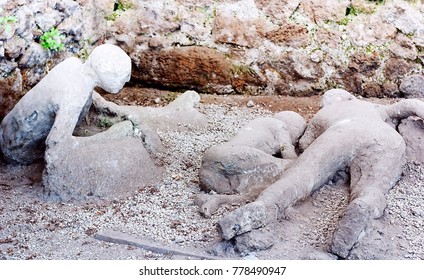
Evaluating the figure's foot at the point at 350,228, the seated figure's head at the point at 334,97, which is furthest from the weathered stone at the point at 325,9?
the figure's foot at the point at 350,228

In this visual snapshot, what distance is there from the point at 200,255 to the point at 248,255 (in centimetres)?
16

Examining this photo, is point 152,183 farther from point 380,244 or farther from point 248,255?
point 380,244

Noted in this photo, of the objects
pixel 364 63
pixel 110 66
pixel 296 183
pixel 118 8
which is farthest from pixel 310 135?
pixel 118 8

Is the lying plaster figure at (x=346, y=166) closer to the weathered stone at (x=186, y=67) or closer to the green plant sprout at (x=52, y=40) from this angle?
the weathered stone at (x=186, y=67)

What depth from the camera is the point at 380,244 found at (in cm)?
228

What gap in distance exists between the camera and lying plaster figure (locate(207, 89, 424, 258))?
87.6 inches

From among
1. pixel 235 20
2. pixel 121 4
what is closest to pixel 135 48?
pixel 121 4

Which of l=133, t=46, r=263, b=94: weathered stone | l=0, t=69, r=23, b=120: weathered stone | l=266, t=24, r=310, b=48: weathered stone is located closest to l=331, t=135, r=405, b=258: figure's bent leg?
l=266, t=24, r=310, b=48: weathered stone

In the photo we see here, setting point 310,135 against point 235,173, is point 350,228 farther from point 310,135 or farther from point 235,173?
point 310,135

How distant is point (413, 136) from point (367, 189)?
586 millimetres

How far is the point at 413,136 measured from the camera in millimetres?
2885

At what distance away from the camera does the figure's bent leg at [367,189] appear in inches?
87.3

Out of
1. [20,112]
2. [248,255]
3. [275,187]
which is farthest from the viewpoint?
[20,112]

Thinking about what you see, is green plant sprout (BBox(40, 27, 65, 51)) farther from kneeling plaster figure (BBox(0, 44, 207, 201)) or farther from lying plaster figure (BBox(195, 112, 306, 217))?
lying plaster figure (BBox(195, 112, 306, 217))
